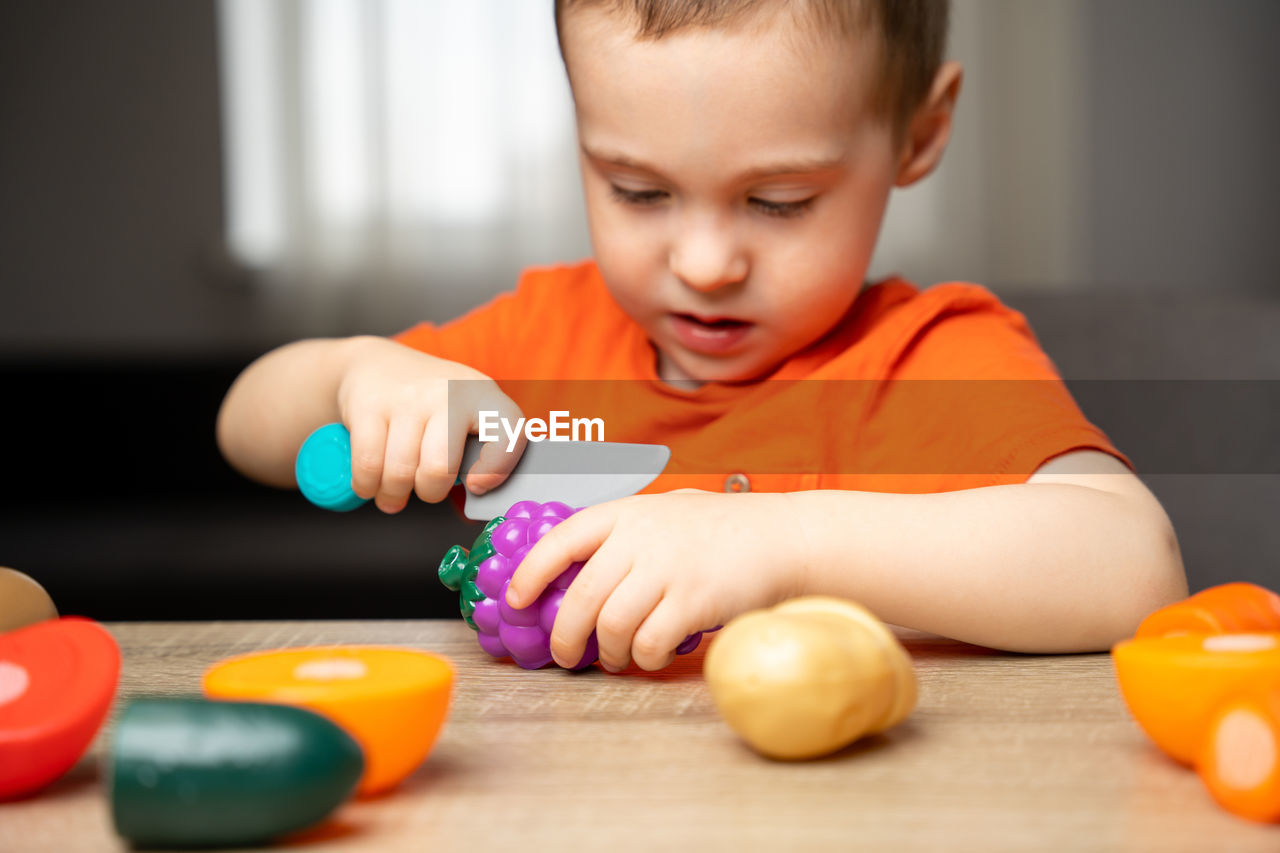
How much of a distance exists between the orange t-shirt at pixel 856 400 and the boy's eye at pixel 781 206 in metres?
0.18

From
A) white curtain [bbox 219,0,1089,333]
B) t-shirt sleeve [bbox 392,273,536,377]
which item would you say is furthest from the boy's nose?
white curtain [bbox 219,0,1089,333]

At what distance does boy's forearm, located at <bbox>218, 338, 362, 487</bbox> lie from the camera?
927 millimetres

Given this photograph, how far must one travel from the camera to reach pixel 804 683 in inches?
16.5

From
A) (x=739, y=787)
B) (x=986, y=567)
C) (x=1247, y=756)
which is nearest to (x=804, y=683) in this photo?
(x=739, y=787)

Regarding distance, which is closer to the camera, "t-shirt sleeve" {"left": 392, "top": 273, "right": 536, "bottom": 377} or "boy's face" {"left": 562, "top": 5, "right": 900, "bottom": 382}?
"boy's face" {"left": 562, "top": 5, "right": 900, "bottom": 382}

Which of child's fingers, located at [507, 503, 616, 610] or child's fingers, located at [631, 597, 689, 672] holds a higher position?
child's fingers, located at [507, 503, 616, 610]

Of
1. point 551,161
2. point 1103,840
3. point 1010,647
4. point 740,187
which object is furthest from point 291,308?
point 1103,840

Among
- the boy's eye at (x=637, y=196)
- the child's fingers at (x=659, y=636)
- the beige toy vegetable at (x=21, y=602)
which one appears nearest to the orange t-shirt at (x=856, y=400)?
the boy's eye at (x=637, y=196)

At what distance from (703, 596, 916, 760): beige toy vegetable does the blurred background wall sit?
288cm

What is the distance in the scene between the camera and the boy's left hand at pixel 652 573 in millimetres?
563

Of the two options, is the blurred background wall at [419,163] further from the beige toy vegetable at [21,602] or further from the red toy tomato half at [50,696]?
the red toy tomato half at [50,696]

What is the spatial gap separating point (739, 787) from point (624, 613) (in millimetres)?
162

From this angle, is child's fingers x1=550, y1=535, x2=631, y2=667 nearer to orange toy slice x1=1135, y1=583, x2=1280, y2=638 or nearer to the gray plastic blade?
the gray plastic blade

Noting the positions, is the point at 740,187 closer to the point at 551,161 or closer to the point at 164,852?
the point at 164,852
